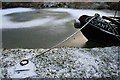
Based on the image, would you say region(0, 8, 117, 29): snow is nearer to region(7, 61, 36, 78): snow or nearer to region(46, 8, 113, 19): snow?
region(46, 8, 113, 19): snow

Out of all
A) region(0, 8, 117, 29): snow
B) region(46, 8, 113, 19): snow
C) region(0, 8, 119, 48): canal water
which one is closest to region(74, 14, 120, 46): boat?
region(0, 8, 119, 48): canal water

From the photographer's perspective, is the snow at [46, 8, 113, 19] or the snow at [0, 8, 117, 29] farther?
the snow at [46, 8, 113, 19]

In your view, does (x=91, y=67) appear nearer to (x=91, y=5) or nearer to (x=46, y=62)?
(x=46, y=62)

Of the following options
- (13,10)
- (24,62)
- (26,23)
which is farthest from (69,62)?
(13,10)

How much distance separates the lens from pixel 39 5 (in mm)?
7148

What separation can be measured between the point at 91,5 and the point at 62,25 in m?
2.42

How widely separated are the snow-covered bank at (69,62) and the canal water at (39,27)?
1.11 m

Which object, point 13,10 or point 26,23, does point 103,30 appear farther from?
point 13,10

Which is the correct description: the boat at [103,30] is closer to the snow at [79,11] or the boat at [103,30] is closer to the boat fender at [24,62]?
the boat fender at [24,62]

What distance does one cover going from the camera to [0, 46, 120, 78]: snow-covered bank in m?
2.12

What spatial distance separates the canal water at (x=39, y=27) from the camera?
4048 millimetres

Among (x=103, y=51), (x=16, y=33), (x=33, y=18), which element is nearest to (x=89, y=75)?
(x=103, y=51)

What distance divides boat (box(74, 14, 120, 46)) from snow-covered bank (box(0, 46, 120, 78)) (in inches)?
26.0

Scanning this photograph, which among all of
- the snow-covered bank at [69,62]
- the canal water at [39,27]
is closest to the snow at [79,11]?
the canal water at [39,27]
